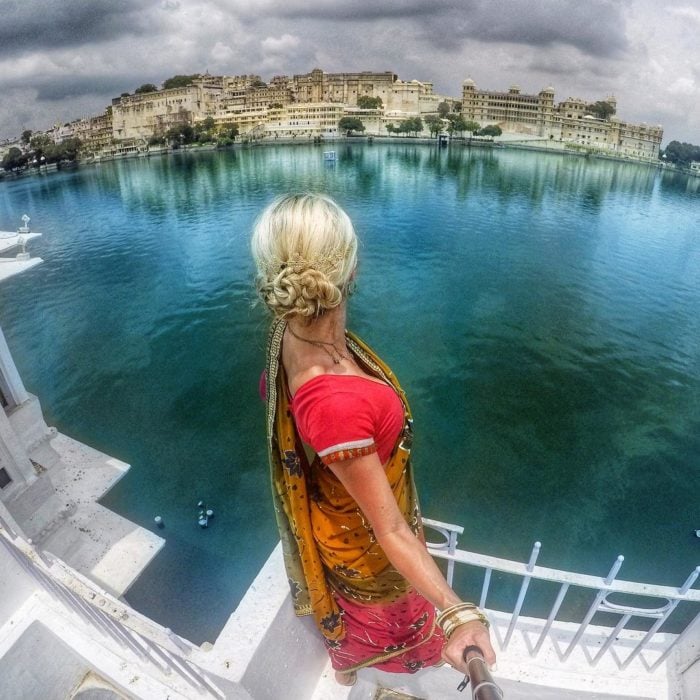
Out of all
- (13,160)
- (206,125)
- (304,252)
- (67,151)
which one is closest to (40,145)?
(13,160)

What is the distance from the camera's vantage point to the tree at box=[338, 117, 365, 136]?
277 ft

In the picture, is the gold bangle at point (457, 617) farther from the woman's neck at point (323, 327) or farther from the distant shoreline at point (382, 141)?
the distant shoreline at point (382, 141)

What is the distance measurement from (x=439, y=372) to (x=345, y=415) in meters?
12.9

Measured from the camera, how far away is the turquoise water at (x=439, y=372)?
856cm

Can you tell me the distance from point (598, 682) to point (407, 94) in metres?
111

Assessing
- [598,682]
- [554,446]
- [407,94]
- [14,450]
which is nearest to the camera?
[598,682]

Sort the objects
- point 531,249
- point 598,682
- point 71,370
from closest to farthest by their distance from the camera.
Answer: point 598,682, point 71,370, point 531,249

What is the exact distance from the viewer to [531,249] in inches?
931

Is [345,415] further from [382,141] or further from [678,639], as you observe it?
[382,141]

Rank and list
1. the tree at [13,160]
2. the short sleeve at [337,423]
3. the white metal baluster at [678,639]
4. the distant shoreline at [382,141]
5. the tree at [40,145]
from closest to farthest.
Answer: the short sleeve at [337,423] < the white metal baluster at [678,639] < the tree at [13,160] < the tree at [40,145] < the distant shoreline at [382,141]

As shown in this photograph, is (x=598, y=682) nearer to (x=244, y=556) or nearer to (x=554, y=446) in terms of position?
(x=244, y=556)

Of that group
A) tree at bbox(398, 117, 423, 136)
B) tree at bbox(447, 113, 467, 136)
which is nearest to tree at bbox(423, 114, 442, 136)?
tree at bbox(447, 113, 467, 136)

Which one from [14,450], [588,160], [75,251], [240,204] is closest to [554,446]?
[14,450]

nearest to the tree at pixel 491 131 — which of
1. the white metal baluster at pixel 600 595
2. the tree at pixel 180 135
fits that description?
the tree at pixel 180 135
